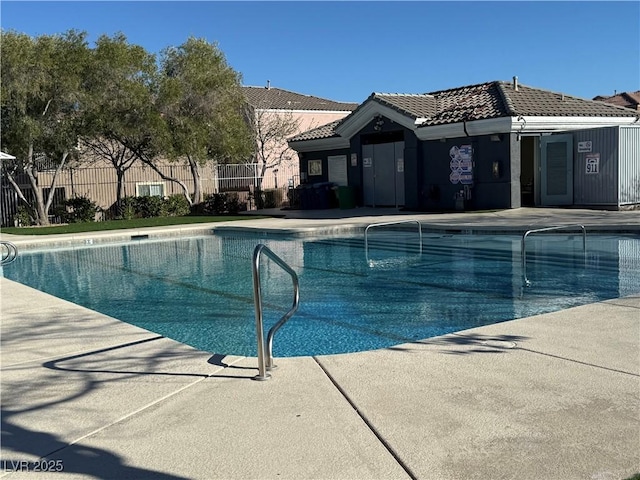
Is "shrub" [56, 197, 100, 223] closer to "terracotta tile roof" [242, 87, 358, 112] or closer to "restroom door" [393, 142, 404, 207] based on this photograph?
"restroom door" [393, 142, 404, 207]

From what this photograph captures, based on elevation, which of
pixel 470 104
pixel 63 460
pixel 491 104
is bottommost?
pixel 63 460

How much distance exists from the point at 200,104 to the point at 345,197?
699cm

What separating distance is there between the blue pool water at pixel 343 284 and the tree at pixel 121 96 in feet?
29.0

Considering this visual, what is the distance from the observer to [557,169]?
67.3 feet

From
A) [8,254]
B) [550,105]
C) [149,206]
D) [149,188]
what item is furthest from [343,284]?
[149,188]

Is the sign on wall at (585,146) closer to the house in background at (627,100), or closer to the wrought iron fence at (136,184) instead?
the wrought iron fence at (136,184)

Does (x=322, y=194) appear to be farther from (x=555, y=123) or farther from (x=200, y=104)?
(x=555, y=123)

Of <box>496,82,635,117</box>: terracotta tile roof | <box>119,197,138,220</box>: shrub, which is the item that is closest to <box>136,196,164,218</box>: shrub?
<box>119,197,138,220</box>: shrub

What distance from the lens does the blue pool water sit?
7.81 meters

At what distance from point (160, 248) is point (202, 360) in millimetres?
12648

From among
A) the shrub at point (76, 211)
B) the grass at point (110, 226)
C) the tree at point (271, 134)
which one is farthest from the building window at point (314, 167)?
the shrub at point (76, 211)

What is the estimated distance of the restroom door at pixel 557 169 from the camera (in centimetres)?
2028

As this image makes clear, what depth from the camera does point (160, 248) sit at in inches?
692

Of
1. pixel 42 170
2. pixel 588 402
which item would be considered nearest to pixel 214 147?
pixel 42 170
